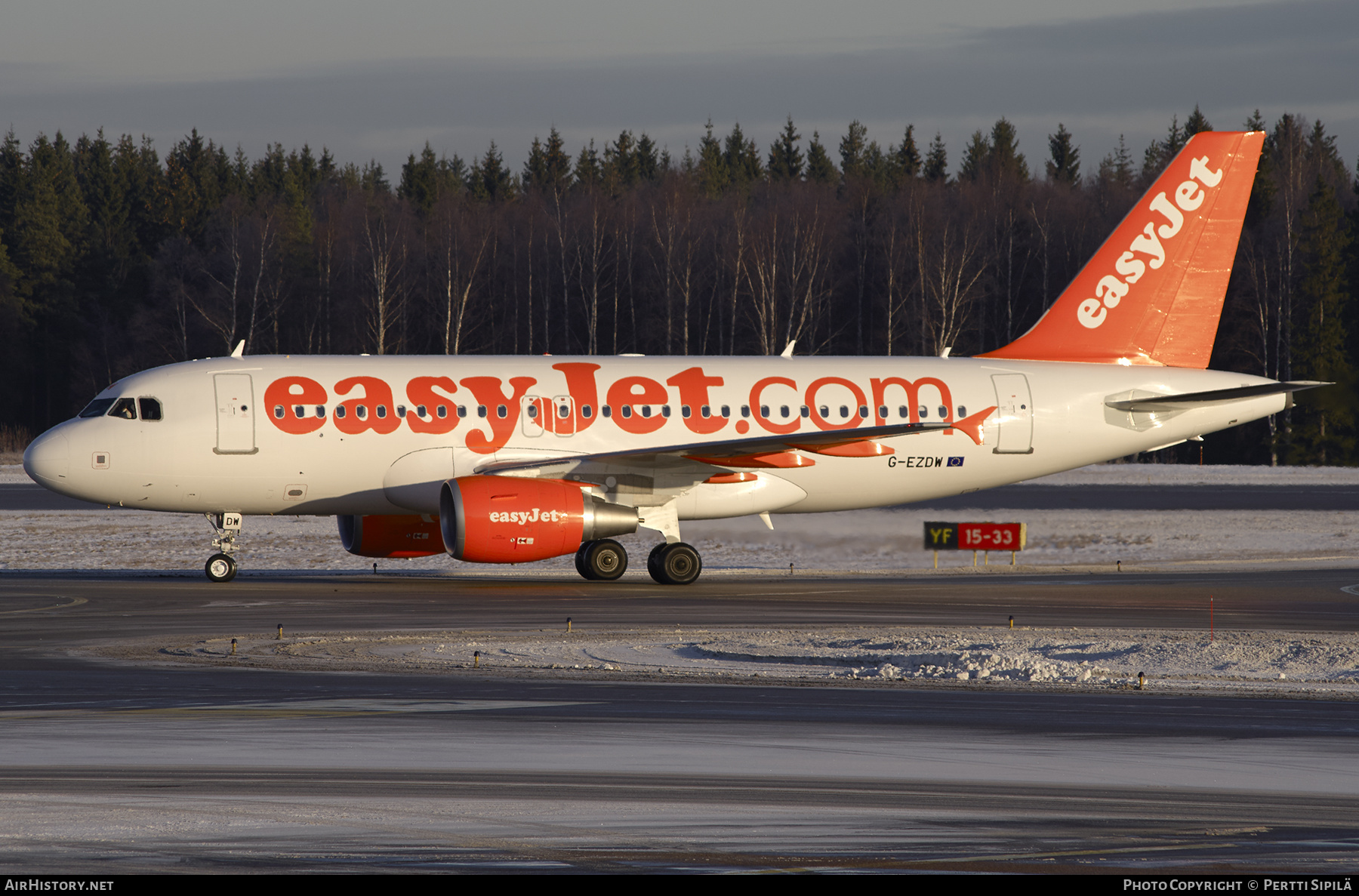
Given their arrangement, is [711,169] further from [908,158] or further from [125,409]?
[125,409]

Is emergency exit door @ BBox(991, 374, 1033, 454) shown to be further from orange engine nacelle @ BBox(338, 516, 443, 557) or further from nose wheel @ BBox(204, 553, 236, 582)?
nose wheel @ BBox(204, 553, 236, 582)

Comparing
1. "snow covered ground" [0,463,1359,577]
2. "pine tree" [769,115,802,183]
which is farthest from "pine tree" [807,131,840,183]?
"snow covered ground" [0,463,1359,577]

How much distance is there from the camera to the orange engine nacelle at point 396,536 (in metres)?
28.5

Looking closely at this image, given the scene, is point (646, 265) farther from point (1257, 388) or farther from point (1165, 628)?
point (1165, 628)

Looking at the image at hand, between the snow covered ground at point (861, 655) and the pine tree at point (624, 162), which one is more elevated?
the pine tree at point (624, 162)

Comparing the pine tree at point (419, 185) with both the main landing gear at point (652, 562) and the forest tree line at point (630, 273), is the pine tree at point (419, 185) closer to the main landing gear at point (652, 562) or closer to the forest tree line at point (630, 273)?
the forest tree line at point (630, 273)

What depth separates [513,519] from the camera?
1005 inches

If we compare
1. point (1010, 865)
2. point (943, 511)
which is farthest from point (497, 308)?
point (1010, 865)

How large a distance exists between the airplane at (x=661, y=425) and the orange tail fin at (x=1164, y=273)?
4 cm

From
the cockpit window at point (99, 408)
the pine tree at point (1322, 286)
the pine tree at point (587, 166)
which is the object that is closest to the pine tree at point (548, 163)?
the pine tree at point (587, 166)

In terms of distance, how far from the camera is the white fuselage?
89.4ft

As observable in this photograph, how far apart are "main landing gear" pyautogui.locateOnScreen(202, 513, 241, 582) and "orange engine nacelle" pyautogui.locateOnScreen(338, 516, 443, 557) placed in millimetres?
2192

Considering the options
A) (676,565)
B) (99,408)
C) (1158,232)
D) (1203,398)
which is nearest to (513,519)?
(676,565)

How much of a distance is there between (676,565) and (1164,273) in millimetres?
12149
